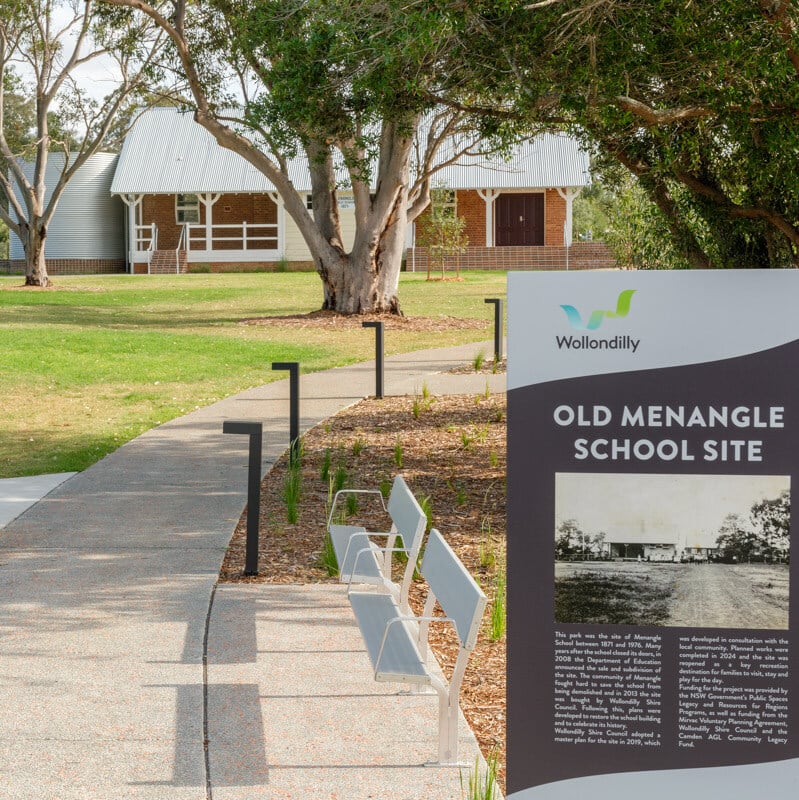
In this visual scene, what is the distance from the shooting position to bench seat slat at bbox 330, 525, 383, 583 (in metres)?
5.64

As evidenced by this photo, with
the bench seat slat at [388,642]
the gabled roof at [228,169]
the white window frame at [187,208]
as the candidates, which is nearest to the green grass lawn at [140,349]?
the bench seat slat at [388,642]

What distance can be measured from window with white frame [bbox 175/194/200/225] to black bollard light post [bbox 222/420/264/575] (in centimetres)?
4299

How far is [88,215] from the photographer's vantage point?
49125 millimetres

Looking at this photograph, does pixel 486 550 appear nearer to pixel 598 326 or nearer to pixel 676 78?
pixel 676 78

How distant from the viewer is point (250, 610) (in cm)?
612

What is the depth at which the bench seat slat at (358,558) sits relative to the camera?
5641 mm

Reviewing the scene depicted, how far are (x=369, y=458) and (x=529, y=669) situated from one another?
707cm

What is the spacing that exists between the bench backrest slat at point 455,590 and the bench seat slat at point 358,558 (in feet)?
2.25

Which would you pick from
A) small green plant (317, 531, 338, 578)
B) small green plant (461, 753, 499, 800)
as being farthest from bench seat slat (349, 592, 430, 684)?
small green plant (317, 531, 338, 578)

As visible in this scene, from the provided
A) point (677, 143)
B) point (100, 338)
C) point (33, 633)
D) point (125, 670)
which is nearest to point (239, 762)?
point (125, 670)

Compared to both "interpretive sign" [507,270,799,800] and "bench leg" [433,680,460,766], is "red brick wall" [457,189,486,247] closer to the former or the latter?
"bench leg" [433,680,460,766]

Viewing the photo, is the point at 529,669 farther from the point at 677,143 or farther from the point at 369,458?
the point at 369,458

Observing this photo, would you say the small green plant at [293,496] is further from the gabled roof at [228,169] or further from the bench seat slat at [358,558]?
the gabled roof at [228,169]

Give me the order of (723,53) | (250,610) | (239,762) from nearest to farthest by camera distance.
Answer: (239,762) < (250,610) < (723,53)
